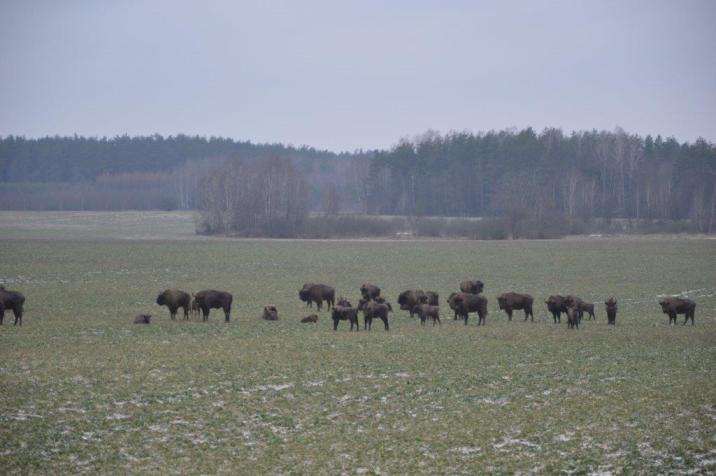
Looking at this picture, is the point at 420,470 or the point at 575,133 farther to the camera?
the point at 575,133

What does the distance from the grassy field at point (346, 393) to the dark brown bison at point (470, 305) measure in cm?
71

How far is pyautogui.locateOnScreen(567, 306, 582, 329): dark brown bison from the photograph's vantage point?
2619cm

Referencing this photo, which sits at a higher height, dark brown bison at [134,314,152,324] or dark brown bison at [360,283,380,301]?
dark brown bison at [360,283,380,301]


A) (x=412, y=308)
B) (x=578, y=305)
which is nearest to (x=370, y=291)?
(x=412, y=308)

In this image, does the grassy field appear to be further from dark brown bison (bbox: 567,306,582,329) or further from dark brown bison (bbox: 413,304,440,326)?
dark brown bison (bbox: 413,304,440,326)

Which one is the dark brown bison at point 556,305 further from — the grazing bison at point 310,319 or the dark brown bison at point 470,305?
the grazing bison at point 310,319

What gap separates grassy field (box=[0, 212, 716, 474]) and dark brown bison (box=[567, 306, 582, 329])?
60 centimetres

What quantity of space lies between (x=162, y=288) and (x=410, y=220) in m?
63.9

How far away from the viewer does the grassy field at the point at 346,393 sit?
12859mm

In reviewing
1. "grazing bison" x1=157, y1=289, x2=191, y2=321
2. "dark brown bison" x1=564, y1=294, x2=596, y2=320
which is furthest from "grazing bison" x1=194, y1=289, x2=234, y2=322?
"dark brown bison" x1=564, y1=294, x2=596, y2=320

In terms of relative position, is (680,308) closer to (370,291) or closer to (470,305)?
(470,305)

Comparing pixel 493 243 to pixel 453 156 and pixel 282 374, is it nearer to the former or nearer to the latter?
pixel 453 156

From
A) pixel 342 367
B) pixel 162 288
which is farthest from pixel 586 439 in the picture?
pixel 162 288

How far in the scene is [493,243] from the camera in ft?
267
